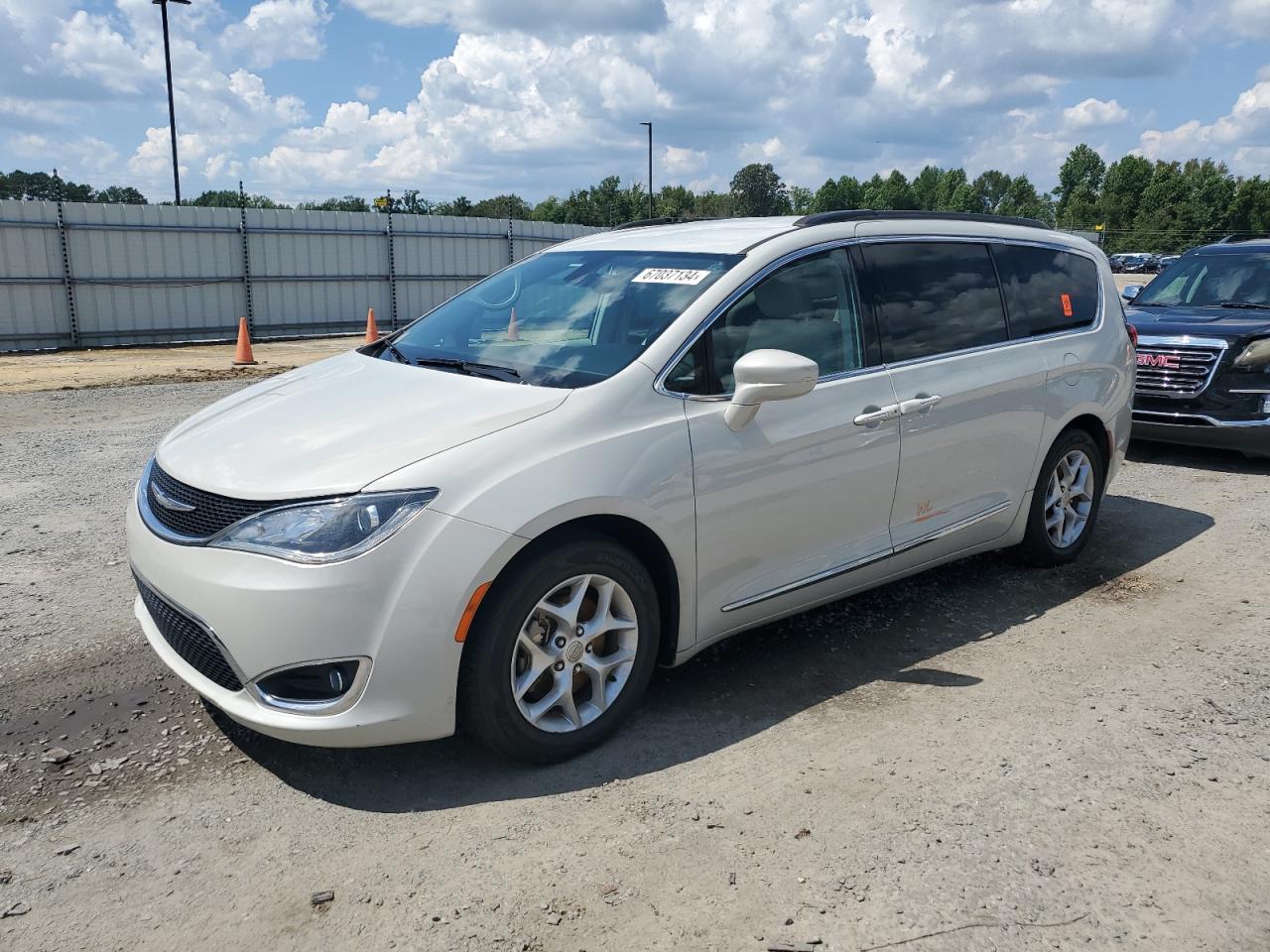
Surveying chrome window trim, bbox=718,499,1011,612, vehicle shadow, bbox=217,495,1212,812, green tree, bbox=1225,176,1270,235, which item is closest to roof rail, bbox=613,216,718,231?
chrome window trim, bbox=718,499,1011,612

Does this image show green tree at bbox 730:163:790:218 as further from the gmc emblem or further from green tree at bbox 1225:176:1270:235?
the gmc emblem

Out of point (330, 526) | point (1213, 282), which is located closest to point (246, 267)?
point (1213, 282)

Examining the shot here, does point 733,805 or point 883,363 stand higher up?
point 883,363

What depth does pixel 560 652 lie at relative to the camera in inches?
135

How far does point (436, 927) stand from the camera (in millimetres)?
2689

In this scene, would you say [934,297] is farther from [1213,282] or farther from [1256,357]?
[1213,282]

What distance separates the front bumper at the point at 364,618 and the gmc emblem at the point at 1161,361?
725cm

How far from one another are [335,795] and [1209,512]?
6168 mm

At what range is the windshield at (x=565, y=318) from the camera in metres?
3.87

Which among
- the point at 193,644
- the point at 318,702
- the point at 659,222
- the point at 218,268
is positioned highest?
the point at 659,222

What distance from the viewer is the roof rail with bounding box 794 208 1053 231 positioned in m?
4.46

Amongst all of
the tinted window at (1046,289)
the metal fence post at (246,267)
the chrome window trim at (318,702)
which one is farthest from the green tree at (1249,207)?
the chrome window trim at (318,702)

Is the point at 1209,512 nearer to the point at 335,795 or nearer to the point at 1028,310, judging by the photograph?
the point at 1028,310

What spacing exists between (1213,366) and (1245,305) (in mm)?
1189
